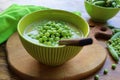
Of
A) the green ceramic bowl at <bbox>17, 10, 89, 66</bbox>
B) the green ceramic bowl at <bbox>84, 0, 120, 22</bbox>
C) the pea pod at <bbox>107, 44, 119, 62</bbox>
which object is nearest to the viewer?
the green ceramic bowl at <bbox>17, 10, 89, 66</bbox>

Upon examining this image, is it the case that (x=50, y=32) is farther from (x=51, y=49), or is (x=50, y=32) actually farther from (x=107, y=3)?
(x=107, y=3)

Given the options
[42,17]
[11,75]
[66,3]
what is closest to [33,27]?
[42,17]

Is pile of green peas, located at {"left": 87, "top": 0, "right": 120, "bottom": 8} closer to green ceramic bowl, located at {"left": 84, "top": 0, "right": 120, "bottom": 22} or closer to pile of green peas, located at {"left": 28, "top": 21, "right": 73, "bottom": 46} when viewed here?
green ceramic bowl, located at {"left": 84, "top": 0, "right": 120, "bottom": 22}

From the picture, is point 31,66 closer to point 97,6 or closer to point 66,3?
point 97,6

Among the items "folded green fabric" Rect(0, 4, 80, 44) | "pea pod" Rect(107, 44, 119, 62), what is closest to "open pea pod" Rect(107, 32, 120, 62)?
"pea pod" Rect(107, 44, 119, 62)

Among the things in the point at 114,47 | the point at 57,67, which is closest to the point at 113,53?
the point at 114,47

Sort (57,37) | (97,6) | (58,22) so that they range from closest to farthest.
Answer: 1. (57,37)
2. (58,22)
3. (97,6)
